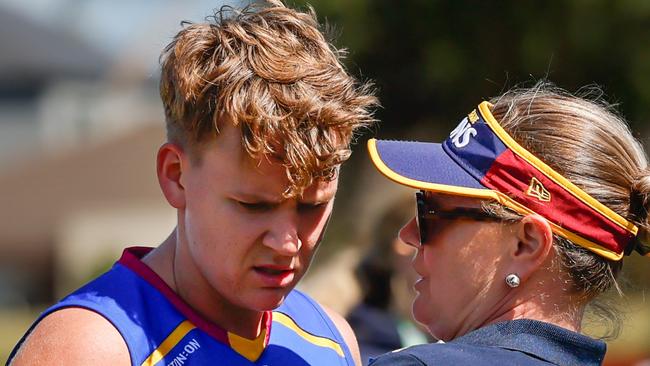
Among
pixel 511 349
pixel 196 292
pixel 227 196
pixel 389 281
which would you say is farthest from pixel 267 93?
pixel 389 281

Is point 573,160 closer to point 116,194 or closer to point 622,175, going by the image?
point 622,175

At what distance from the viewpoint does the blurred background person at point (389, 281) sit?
5.27 m

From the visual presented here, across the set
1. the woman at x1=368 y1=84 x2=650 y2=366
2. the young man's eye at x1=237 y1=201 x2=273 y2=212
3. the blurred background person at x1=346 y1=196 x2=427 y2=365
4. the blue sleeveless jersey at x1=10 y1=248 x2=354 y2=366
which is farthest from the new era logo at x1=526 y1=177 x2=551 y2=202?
the blurred background person at x1=346 y1=196 x2=427 y2=365

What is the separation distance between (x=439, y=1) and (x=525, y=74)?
74.8 inches

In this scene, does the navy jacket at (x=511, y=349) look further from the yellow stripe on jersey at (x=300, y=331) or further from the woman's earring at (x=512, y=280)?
the yellow stripe on jersey at (x=300, y=331)

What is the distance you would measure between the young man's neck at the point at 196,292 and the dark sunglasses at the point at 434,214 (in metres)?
0.55

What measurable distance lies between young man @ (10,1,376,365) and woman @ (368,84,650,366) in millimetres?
251

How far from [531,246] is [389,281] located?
309 centimetres

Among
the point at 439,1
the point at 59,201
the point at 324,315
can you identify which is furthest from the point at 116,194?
the point at 324,315

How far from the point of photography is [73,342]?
245 cm

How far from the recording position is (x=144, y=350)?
2527mm

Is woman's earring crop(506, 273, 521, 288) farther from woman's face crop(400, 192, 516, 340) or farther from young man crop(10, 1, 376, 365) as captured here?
young man crop(10, 1, 376, 365)

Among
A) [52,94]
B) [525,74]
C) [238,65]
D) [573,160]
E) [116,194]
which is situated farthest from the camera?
[52,94]

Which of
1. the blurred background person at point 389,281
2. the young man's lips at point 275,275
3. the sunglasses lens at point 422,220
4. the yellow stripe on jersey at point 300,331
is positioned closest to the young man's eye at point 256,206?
the young man's lips at point 275,275
